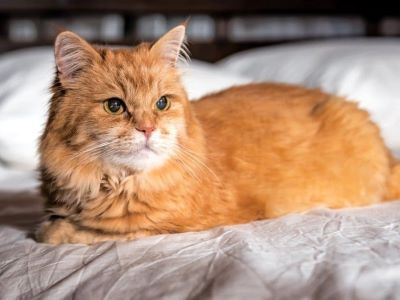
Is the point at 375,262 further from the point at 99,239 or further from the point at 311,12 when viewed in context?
the point at 311,12

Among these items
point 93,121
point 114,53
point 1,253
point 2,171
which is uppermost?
point 114,53

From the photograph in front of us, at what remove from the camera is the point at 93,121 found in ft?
4.69

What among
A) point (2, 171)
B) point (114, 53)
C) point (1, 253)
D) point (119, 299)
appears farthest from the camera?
point (2, 171)

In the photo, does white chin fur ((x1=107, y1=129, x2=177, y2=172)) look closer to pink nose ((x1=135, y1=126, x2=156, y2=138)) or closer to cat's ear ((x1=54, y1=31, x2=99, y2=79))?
pink nose ((x1=135, y1=126, x2=156, y2=138))

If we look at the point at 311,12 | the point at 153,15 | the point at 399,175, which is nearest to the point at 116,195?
the point at 399,175

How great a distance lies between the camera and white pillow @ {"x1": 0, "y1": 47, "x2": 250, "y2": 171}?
236 cm

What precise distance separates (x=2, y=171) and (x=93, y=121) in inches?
46.2

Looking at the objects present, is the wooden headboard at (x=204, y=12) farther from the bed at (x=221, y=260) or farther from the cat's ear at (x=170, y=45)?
the cat's ear at (x=170, y=45)

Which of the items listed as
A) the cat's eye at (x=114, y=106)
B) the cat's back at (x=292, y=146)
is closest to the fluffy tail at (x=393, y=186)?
the cat's back at (x=292, y=146)

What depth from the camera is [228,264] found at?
3.89 ft

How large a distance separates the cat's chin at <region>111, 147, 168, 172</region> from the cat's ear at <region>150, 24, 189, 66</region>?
0.30m

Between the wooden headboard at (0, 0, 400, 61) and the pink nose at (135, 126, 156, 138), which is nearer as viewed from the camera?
the pink nose at (135, 126, 156, 138)

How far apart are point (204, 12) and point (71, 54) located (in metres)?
2.05

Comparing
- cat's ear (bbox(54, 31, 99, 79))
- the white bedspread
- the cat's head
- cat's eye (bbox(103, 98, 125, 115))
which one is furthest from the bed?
cat's ear (bbox(54, 31, 99, 79))
